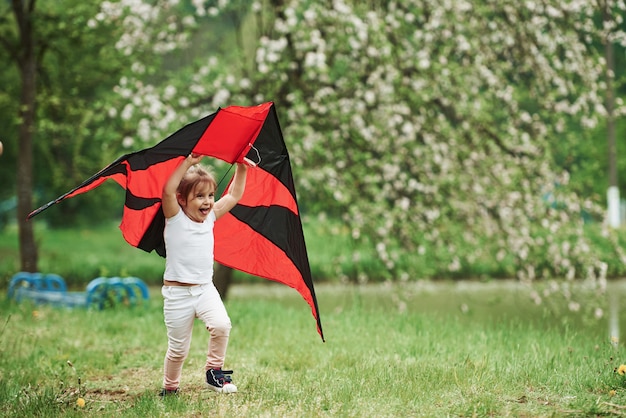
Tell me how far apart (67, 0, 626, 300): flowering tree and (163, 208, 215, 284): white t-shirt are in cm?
456

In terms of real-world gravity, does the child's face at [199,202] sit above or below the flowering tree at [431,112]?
below

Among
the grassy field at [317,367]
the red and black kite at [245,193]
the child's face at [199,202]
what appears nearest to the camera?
the grassy field at [317,367]

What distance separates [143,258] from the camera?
1898 cm

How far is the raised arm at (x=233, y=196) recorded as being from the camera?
16.9 feet

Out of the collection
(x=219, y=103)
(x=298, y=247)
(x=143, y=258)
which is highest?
(x=219, y=103)

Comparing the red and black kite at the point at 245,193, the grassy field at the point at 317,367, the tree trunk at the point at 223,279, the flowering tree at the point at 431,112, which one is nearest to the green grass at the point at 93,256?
the flowering tree at the point at 431,112

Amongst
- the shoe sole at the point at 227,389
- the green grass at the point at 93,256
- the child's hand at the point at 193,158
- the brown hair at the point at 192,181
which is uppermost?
the child's hand at the point at 193,158

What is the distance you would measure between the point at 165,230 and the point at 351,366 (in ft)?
6.00

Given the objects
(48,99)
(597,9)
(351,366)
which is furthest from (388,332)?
(48,99)

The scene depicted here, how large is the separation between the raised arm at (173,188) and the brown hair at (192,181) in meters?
0.07

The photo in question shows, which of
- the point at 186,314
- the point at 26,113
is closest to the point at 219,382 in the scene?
the point at 186,314

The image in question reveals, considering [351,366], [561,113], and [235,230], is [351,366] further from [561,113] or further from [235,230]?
[561,113]

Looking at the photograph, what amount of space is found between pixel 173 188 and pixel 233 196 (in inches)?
22.8

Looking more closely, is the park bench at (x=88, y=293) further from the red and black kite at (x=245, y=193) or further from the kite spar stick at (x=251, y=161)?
the kite spar stick at (x=251, y=161)
